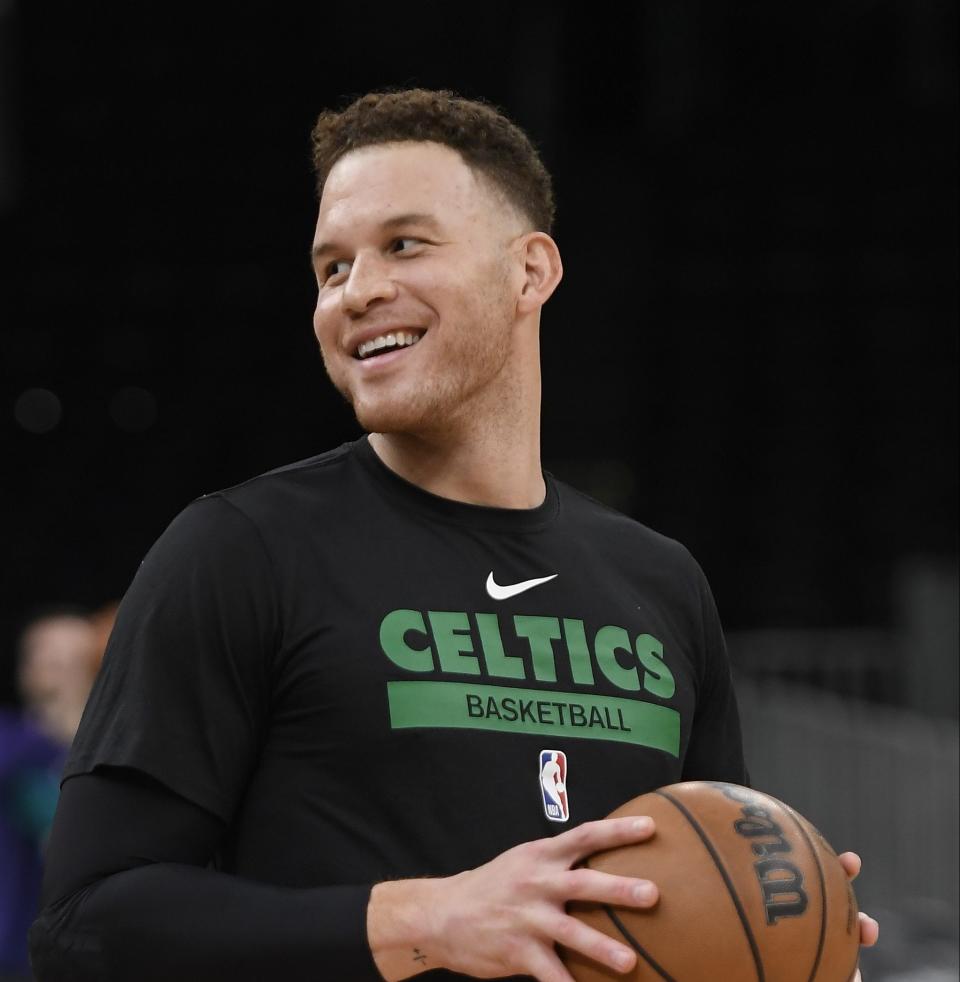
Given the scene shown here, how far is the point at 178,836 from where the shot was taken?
197cm

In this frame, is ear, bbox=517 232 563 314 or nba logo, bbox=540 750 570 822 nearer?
nba logo, bbox=540 750 570 822

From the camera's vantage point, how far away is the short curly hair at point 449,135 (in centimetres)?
241

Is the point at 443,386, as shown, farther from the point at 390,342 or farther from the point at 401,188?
the point at 401,188

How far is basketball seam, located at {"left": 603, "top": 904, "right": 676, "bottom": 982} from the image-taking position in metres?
1.81

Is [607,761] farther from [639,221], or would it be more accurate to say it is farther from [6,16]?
[639,221]

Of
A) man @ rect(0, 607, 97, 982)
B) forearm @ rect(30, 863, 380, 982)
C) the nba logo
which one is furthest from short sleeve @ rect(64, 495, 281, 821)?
man @ rect(0, 607, 97, 982)

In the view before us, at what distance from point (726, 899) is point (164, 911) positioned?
2.08ft

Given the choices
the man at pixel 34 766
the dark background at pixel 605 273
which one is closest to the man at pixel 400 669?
the man at pixel 34 766

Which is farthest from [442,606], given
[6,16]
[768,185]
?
[768,185]

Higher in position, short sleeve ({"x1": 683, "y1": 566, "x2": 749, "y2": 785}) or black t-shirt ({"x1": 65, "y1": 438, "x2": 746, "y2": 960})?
black t-shirt ({"x1": 65, "y1": 438, "x2": 746, "y2": 960})

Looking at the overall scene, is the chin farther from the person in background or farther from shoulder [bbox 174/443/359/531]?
the person in background

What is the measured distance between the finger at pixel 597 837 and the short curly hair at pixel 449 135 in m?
1.01

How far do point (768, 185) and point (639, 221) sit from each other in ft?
4.10

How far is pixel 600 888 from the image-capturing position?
5.80 ft
